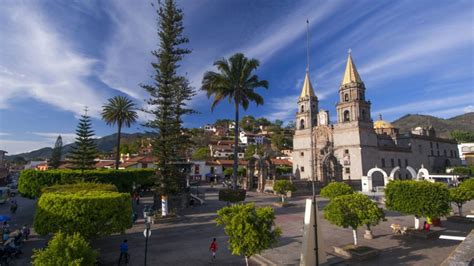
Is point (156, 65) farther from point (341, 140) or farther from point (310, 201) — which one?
point (341, 140)

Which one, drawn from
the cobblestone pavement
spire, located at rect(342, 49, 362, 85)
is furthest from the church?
the cobblestone pavement

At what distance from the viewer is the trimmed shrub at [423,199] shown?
1579cm

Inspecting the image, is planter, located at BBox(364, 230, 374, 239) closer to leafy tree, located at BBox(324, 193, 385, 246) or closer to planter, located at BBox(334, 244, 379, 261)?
planter, located at BBox(334, 244, 379, 261)

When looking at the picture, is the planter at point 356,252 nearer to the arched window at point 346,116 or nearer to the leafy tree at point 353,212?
the leafy tree at point 353,212

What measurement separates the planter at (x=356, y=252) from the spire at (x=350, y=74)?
4109 cm

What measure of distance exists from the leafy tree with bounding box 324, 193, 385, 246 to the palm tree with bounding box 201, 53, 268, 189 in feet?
53.1

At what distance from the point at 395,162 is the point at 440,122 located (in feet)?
582

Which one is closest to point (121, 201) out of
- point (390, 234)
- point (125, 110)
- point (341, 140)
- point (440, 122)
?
Answer: point (390, 234)

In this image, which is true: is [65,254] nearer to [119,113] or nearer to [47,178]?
[47,178]

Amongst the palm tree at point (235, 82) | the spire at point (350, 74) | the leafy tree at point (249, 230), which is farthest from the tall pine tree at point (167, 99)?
the spire at point (350, 74)

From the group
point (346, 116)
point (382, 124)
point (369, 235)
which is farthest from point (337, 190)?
point (382, 124)

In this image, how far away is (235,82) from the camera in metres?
29.5

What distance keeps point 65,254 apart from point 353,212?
12.0 metres

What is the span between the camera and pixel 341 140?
50.2 metres
